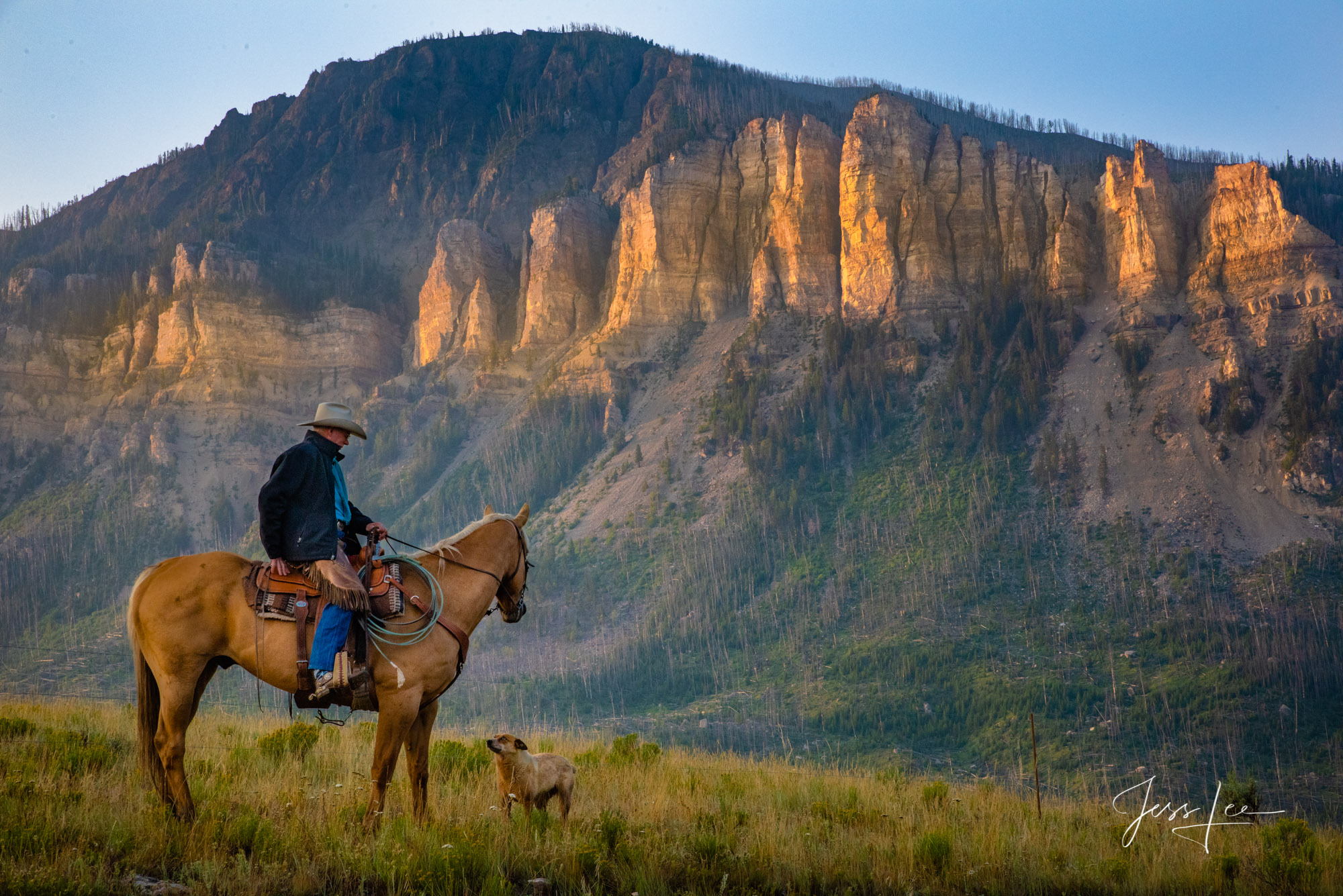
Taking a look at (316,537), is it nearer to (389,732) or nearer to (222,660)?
(222,660)

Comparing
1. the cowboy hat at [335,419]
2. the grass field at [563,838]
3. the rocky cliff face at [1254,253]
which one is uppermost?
the rocky cliff face at [1254,253]

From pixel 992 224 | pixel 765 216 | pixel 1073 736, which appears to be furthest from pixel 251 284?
pixel 1073 736

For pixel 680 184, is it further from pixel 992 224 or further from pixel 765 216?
pixel 992 224

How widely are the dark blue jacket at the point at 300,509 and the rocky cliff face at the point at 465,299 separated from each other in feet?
320

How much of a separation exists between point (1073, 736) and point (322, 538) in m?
45.9

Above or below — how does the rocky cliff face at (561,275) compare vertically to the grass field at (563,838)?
above

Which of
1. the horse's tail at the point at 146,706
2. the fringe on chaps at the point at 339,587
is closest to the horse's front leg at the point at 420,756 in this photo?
the fringe on chaps at the point at 339,587

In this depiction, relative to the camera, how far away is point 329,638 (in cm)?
667

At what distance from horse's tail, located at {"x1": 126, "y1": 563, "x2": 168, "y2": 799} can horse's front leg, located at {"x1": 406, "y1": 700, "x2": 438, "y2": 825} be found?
1.65 m

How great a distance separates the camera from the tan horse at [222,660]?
266 inches

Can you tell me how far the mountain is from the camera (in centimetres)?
5231

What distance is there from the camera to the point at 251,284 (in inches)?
4284

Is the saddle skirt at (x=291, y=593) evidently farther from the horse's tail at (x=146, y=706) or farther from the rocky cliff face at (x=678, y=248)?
the rocky cliff face at (x=678, y=248)
